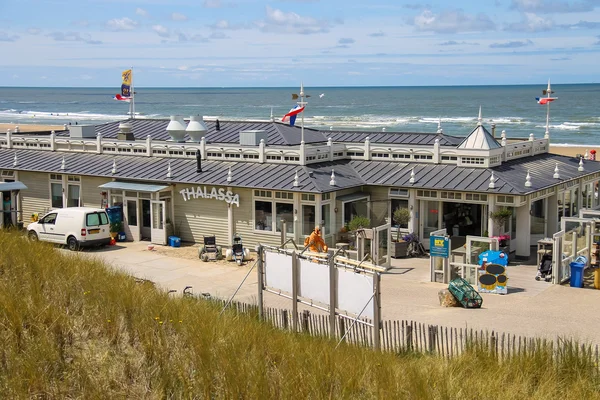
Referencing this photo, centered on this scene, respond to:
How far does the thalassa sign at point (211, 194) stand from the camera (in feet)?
88.9

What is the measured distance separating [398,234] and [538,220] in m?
4.74

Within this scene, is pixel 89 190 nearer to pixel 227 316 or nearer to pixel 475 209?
pixel 475 209

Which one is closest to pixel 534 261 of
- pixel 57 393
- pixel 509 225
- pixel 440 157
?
pixel 509 225

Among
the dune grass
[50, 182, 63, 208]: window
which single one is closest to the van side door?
[50, 182, 63, 208]: window

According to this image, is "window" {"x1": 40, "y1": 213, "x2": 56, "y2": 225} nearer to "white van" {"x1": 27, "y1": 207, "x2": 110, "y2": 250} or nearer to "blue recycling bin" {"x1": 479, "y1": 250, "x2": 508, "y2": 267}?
"white van" {"x1": 27, "y1": 207, "x2": 110, "y2": 250}

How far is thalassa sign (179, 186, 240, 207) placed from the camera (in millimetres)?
27094

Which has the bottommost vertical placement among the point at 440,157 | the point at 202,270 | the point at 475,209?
the point at 202,270

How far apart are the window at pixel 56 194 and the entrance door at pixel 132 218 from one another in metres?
3.79

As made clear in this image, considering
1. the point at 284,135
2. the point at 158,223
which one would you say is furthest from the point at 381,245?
the point at 158,223

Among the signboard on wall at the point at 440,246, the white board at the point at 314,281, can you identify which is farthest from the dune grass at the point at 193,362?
the signboard on wall at the point at 440,246

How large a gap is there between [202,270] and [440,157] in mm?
8884

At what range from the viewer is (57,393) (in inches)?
382

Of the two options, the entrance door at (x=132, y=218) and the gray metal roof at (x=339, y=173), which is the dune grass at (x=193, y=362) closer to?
the gray metal roof at (x=339, y=173)

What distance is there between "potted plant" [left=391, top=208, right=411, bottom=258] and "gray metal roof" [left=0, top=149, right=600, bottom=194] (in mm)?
871
